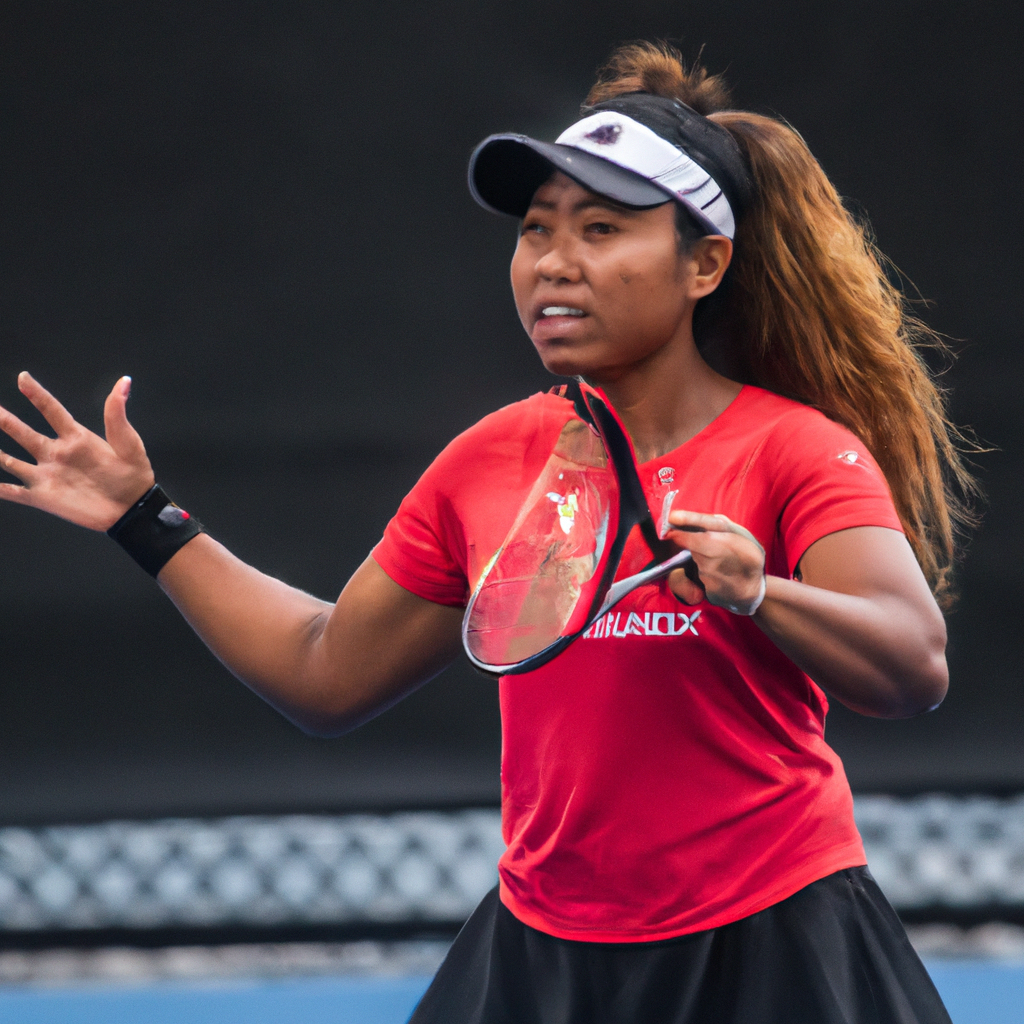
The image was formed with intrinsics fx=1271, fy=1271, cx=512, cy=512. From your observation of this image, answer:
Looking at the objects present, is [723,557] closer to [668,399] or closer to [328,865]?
[668,399]

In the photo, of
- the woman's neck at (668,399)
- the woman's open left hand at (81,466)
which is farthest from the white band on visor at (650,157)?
the woman's open left hand at (81,466)

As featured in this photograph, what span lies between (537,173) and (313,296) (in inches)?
74.4

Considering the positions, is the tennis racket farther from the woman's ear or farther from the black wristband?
the black wristband

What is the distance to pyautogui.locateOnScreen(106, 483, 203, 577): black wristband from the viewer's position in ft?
4.73

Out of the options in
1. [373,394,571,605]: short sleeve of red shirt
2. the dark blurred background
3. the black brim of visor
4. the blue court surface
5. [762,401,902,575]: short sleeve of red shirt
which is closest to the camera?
[762,401,902,575]: short sleeve of red shirt

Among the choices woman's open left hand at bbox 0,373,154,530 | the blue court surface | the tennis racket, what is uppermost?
woman's open left hand at bbox 0,373,154,530

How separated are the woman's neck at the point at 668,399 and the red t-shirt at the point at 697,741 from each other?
0.16ft

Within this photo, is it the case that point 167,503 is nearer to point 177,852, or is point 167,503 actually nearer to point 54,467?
point 54,467

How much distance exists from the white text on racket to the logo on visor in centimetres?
48

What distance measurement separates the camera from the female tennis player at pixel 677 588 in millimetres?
1144

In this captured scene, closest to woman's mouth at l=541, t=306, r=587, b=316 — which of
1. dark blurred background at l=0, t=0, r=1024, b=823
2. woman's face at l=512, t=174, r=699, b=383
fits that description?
woman's face at l=512, t=174, r=699, b=383

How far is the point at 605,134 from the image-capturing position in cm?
130

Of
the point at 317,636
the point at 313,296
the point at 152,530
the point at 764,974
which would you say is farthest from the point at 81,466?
the point at 313,296

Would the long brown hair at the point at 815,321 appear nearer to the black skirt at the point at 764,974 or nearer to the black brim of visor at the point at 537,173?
the black brim of visor at the point at 537,173
